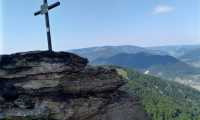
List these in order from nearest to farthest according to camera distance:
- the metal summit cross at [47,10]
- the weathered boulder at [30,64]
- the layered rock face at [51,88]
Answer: the layered rock face at [51,88] < the weathered boulder at [30,64] < the metal summit cross at [47,10]

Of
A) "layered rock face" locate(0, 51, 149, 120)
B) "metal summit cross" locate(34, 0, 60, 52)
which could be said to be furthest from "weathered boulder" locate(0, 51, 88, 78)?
"metal summit cross" locate(34, 0, 60, 52)

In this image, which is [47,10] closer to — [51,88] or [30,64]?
[30,64]

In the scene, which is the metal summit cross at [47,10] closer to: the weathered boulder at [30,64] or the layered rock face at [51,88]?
the weathered boulder at [30,64]

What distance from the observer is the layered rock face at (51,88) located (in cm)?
2125

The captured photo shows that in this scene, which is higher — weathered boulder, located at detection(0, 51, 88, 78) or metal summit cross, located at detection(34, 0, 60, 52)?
metal summit cross, located at detection(34, 0, 60, 52)

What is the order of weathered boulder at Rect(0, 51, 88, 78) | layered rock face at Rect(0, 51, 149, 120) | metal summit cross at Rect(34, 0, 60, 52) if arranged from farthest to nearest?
metal summit cross at Rect(34, 0, 60, 52) < weathered boulder at Rect(0, 51, 88, 78) < layered rock face at Rect(0, 51, 149, 120)

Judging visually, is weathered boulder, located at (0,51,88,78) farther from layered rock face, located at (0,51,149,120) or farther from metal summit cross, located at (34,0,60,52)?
metal summit cross, located at (34,0,60,52)

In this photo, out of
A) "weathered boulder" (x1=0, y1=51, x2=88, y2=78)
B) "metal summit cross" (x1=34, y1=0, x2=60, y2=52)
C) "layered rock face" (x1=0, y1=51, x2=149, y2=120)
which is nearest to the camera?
"layered rock face" (x1=0, y1=51, x2=149, y2=120)

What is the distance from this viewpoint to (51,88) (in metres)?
21.5

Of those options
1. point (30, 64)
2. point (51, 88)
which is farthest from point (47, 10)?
point (51, 88)

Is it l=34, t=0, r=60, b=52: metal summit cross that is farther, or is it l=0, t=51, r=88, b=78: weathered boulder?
l=34, t=0, r=60, b=52: metal summit cross

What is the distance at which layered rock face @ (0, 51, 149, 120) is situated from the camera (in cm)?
2125

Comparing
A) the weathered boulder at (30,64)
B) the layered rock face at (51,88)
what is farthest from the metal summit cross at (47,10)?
the layered rock face at (51,88)

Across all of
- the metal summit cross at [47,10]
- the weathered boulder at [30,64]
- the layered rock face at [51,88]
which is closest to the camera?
the layered rock face at [51,88]
